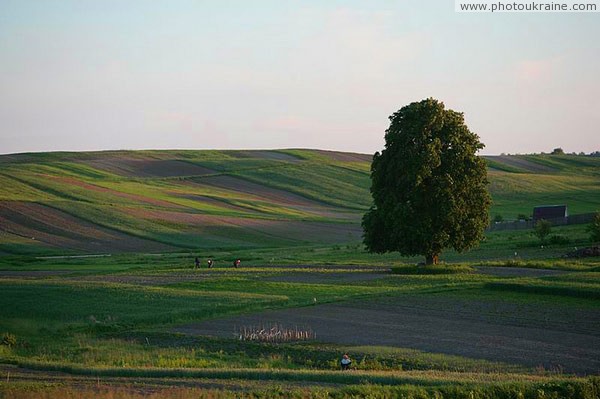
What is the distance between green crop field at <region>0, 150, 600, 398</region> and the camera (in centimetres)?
2639

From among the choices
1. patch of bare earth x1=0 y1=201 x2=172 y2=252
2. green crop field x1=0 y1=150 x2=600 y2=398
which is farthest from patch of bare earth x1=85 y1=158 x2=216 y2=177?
patch of bare earth x1=0 y1=201 x2=172 y2=252

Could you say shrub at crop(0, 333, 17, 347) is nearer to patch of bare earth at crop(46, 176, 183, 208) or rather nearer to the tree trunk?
the tree trunk

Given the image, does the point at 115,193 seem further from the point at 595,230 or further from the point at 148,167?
the point at 595,230

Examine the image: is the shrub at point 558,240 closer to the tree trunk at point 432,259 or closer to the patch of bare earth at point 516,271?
the patch of bare earth at point 516,271

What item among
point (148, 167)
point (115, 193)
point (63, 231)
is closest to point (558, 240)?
point (63, 231)

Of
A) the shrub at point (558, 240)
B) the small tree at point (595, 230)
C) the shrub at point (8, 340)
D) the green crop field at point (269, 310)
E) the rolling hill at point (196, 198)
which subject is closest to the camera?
the green crop field at point (269, 310)

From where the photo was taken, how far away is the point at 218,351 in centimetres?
3400

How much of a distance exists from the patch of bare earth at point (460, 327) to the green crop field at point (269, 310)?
0.38ft

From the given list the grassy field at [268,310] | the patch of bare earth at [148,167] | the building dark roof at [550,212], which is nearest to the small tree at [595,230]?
the grassy field at [268,310]

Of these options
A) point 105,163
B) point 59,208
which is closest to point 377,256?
point 59,208

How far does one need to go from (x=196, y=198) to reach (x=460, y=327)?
327 feet

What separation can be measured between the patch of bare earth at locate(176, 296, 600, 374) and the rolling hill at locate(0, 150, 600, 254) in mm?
52235

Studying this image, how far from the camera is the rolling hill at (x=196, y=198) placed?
99.6 metres

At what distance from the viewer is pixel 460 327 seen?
38.1 meters
